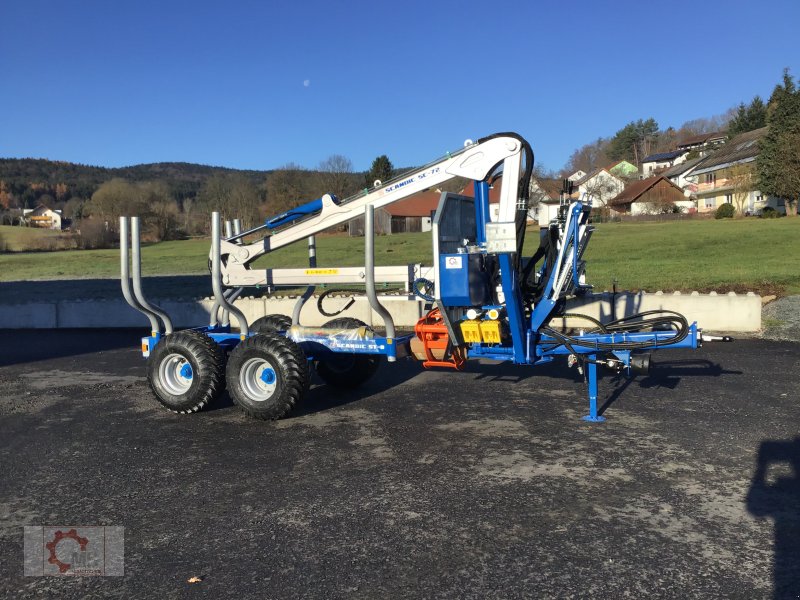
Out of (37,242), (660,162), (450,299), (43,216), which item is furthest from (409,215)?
(43,216)

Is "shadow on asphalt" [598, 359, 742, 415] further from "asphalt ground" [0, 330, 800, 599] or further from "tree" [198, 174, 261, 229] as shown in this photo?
"tree" [198, 174, 261, 229]

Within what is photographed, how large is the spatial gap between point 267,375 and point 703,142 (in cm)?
13151

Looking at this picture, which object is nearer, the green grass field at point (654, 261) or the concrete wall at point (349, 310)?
the concrete wall at point (349, 310)

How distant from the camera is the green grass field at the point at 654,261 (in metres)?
18.1

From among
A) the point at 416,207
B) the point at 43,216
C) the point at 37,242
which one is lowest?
the point at 37,242

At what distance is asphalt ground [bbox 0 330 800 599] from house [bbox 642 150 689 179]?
125m

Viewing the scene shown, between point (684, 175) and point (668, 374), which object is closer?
point (668, 374)

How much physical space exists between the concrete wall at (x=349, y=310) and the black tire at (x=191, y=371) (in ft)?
Answer: 9.89

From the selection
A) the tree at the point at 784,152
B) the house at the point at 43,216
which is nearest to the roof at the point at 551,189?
the tree at the point at 784,152

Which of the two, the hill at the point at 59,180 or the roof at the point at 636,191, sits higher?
the hill at the point at 59,180

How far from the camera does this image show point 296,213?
29.2 feet

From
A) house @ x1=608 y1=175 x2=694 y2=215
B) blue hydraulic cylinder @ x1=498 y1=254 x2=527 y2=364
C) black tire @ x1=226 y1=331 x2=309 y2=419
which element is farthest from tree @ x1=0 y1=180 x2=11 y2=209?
blue hydraulic cylinder @ x1=498 y1=254 x2=527 y2=364

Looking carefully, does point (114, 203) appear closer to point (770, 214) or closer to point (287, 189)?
point (287, 189)

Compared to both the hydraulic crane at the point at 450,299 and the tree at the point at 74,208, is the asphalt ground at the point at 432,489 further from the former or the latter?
the tree at the point at 74,208
